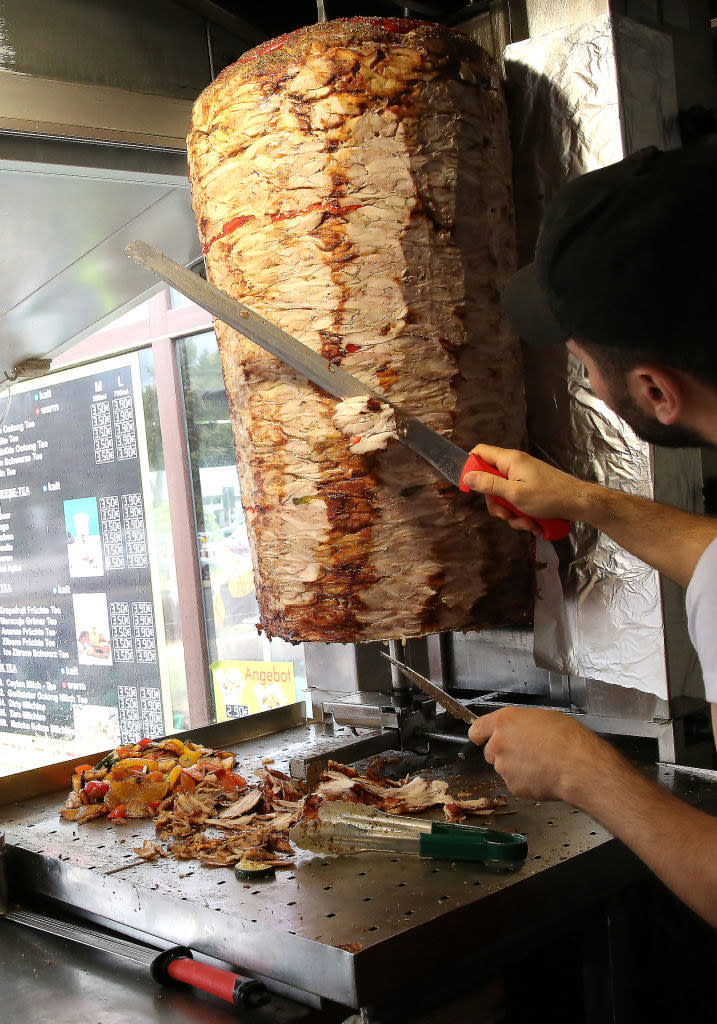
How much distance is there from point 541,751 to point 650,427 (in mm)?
454

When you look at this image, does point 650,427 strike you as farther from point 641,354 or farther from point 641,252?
point 641,252

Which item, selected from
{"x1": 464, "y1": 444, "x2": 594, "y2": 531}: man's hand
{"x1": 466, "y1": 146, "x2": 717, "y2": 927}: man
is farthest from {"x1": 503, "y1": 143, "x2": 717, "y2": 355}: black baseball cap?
{"x1": 464, "y1": 444, "x2": 594, "y2": 531}: man's hand

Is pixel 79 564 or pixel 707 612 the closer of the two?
pixel 707 612

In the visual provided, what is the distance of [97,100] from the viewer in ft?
6.77

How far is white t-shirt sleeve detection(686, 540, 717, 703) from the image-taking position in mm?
1143

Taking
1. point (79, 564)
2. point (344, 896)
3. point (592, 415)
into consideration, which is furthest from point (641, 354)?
point (79, 564)

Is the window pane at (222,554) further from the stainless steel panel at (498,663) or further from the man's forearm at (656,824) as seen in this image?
the man's forearm at (656,824)

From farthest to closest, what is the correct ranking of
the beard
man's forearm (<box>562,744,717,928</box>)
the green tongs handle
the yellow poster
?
the yellow poster
the green tongs handle
the beard
man's forearm (<box>562,744,717,928</box>)

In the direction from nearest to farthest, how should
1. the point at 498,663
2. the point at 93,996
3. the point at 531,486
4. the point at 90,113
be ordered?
the point at 93,996 → the point at 531,486 → the point at 90,113 → the point at 498,663

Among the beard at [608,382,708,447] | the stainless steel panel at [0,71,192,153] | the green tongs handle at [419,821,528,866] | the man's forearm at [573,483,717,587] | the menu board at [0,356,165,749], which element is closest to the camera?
the beard at [608,382,708,447]

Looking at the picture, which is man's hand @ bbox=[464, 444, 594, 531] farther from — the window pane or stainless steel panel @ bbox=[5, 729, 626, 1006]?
the window pane

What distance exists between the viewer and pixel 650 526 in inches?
64.4

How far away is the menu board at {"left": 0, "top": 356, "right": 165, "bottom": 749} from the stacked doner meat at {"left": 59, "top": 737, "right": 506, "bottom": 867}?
262cm

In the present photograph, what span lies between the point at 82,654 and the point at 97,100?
320cm
